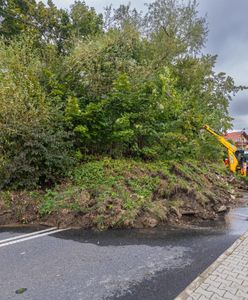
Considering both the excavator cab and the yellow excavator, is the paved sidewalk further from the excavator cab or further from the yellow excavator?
the excavator cab

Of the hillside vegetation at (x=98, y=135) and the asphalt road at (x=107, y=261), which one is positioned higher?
the hillside vegetation at (x=98, y=135)

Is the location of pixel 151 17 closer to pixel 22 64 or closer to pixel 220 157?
pixel 220 157

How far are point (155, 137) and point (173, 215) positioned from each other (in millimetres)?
3502

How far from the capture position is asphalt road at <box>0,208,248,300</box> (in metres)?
3.04

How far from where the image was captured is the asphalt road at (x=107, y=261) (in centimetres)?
304

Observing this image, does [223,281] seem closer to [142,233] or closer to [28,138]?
[142,233]

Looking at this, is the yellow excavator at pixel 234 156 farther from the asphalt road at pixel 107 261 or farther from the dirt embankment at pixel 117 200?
the asphalt road at pixel 107 261

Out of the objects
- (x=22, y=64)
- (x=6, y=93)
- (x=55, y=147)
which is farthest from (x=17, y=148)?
(x=22, y=64)

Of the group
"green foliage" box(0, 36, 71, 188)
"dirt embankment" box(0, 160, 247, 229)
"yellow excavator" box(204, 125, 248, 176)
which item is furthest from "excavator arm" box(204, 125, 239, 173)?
"green foliage" box(0, 36, 71, 188)

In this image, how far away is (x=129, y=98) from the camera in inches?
320

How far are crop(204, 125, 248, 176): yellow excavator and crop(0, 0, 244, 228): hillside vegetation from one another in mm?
488

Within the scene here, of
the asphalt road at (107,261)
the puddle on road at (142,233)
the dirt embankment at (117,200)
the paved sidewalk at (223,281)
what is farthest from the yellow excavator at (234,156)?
the paved sidewalk at (223,281)

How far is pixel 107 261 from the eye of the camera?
3861 mm

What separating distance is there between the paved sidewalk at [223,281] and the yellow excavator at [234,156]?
859 cm
